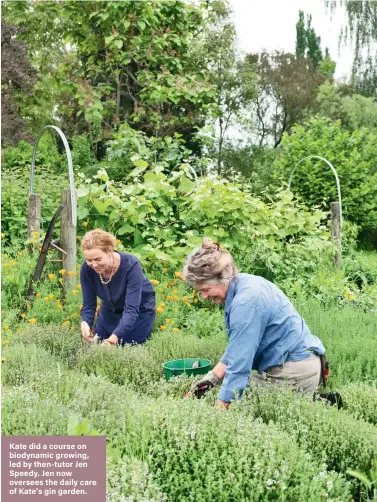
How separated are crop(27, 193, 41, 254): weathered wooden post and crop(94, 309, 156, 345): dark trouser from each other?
232 centimetres

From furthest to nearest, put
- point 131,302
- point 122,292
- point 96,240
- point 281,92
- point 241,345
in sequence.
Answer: point 281,92 → point 122,292 → point 131,302 → point 96,240 → point 241,345

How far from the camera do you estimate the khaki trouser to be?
11.0ft

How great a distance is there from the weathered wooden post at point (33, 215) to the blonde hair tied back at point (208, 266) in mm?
3812

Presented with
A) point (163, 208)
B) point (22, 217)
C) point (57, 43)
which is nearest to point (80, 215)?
point (163, 208)

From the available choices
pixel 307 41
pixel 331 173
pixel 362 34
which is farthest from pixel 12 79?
pixel 307 41

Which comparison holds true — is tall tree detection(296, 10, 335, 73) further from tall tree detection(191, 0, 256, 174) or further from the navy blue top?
the navy blue top

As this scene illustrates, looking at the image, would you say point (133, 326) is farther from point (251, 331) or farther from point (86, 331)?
point (251, 331)

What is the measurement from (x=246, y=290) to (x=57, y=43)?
14785 millimetres

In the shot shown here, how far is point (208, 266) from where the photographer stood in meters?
3.10

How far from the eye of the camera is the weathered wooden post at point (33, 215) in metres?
6.60

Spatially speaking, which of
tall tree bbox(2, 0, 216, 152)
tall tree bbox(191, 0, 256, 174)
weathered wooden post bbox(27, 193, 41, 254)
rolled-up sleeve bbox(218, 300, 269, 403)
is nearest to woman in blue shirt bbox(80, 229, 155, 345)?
rolled-up sleeve bbox(218, 300, 269, 403)

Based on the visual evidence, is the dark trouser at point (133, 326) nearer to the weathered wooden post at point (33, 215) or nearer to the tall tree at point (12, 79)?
the weathered wooden post at point (33, 215)

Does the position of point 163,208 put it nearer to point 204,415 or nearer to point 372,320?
point 372,320

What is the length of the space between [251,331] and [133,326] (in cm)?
173
